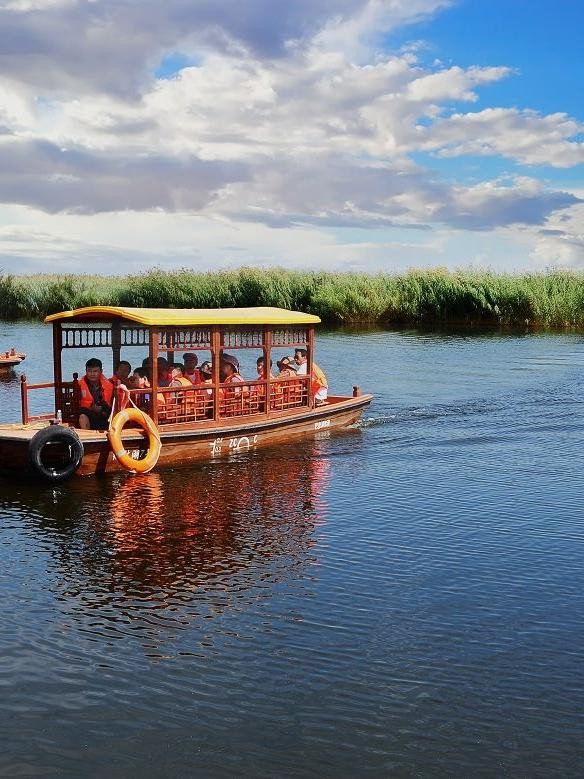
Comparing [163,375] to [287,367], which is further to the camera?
[287,367]

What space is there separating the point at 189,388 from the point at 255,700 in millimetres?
8390

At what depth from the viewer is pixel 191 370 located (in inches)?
588

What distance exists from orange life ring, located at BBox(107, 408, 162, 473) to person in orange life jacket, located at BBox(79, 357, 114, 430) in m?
0.63

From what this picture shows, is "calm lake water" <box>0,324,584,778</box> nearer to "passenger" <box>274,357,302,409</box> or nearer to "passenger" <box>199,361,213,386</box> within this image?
"passenger" <box>199,361,213,386</box>

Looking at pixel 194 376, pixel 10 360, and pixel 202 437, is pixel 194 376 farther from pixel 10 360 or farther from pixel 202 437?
pixel 10 360

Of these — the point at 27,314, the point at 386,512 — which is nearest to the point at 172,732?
the point at 386,512

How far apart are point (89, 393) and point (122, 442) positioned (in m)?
1.23

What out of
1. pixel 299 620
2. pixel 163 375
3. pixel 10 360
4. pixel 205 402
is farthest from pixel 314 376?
pixel 10 360

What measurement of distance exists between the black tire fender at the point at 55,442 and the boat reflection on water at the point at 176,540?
0.66 feet

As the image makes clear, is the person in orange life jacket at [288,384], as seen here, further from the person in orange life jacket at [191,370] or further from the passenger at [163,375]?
the passenger at [163,375]

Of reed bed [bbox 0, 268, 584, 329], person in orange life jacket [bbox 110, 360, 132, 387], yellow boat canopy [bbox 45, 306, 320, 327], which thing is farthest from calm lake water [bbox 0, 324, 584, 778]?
reed bed [bbox 0, 268, 584, 329]

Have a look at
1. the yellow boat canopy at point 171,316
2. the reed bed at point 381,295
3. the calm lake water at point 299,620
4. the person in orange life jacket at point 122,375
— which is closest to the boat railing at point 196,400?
the person in orange life jacket at point 122,375

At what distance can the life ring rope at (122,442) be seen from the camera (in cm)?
1261

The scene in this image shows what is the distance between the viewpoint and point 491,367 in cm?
2570
